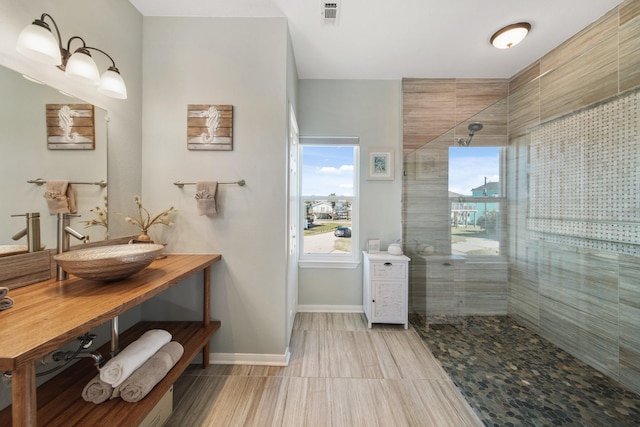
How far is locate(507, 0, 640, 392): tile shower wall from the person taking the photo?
3.60 feet

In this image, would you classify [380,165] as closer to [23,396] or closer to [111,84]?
[111,84]

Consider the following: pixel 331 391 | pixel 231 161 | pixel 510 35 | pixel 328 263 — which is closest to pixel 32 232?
pixel 231 161

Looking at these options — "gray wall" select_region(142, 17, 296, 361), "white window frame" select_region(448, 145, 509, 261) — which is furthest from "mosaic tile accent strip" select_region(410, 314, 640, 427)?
"gray wall" select_region(142, 17, 296, 361)

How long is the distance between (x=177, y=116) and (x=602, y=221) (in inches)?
111

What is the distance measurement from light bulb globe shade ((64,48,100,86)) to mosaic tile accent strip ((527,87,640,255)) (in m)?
2.71

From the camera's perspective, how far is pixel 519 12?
1.81 m

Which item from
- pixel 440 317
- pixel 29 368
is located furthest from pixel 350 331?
pixel 29 368

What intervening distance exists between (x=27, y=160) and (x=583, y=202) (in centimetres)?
284

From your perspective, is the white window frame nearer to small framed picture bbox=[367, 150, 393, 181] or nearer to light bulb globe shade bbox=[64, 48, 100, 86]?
small framed picture bbox=[367, 150, 393, 181]

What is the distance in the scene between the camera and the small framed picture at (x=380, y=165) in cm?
275

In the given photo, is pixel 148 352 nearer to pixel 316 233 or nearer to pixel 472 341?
pixel 316 233

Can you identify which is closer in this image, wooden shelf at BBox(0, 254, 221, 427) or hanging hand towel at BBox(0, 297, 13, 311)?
wooden shelf at BBox(0, 254, 221, 427)

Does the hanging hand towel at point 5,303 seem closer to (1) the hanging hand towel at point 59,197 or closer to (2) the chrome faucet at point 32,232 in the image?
(2) the chrome faucet at point 32,232

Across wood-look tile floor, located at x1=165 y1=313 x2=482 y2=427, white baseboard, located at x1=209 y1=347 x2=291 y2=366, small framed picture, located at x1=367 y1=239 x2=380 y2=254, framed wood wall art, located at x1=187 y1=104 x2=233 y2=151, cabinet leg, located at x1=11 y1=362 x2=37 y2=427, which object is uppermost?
framed wood wall art, located at x1=187 y1=104 x2=233 y2=151
